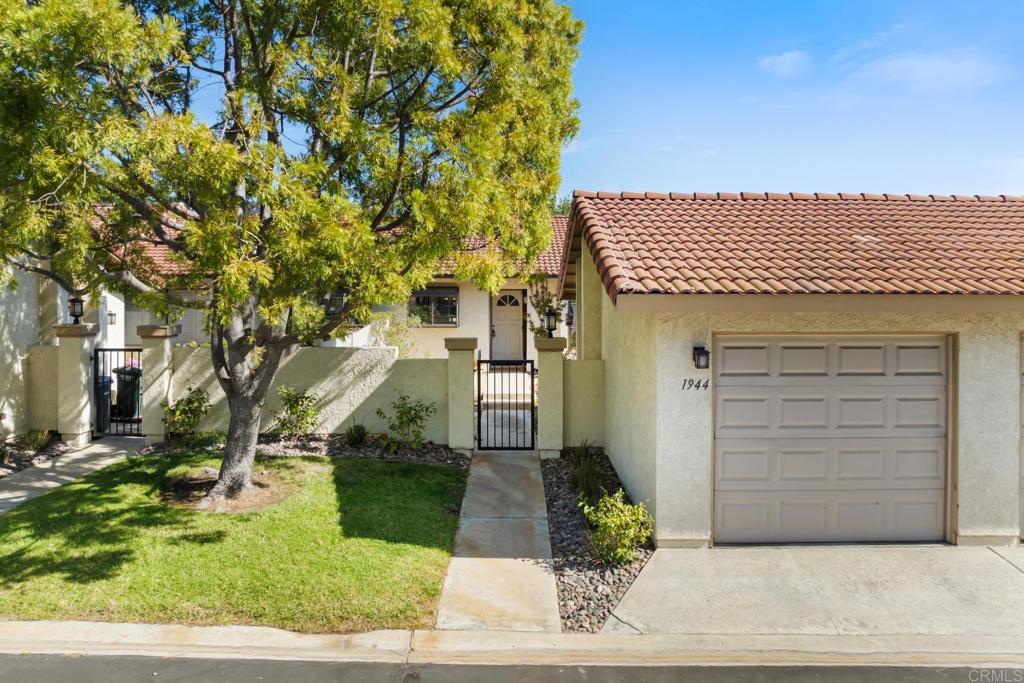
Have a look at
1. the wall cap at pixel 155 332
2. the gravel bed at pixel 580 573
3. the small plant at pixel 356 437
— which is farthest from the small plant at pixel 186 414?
the gravel bed at pixel 580 573

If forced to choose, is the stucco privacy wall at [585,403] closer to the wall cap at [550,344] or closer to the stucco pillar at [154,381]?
the wall cap at [550,344]

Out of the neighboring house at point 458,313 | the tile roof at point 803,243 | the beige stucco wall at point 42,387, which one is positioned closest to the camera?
the tile roof at point 803,243

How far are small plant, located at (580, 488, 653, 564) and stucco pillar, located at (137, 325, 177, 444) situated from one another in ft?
27.1

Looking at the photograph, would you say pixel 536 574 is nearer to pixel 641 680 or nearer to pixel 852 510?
pixel 641 680

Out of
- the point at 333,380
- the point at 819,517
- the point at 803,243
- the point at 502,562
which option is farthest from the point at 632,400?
the point at 333,380

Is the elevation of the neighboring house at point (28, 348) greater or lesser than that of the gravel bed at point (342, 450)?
greater

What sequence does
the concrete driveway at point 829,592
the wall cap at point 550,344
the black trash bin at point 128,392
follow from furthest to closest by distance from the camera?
the black trash bin at point 128,392
the wall cap at point 550,344
the concrete driveway at point 829,592

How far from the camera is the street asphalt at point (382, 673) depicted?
4.94m

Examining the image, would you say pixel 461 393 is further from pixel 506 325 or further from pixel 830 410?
pixel 506 325

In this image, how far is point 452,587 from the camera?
21.0 feet

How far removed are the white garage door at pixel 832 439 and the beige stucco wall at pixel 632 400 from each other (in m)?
0.95

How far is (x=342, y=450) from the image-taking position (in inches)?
425

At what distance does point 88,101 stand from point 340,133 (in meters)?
2.51

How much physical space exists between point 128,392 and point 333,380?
472 cm
